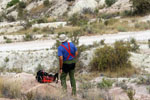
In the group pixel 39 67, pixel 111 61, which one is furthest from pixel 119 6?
pixel 39 67

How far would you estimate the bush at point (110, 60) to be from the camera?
11141 millimetres

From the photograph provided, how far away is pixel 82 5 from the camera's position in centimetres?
3691

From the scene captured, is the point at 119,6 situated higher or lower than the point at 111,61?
higher

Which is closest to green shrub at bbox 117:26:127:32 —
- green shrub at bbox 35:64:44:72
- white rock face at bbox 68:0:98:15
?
green shrub at bbox 35:64:44:72

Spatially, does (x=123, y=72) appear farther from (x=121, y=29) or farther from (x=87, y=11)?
(x=87, y=11)

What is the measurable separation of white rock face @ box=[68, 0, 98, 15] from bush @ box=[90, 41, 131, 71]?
81.7 ft

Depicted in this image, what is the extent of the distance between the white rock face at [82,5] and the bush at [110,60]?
24.9 m

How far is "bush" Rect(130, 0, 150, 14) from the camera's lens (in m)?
25.3

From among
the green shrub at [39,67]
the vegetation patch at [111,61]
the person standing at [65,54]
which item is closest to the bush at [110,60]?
the vegetation patch at [111,61]

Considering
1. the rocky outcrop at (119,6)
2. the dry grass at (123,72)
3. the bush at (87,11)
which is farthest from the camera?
the bush at (87,11)

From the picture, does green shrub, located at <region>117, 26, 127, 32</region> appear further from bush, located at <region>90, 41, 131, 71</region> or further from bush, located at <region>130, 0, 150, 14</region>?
bush, located at <region>90, 41, 131, 71</region>

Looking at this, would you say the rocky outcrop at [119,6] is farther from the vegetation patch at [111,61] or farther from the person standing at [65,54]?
the person standing at [65,54]

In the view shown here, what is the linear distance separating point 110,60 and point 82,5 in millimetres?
26855

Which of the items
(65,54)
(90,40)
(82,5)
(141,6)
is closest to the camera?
(65,54)
